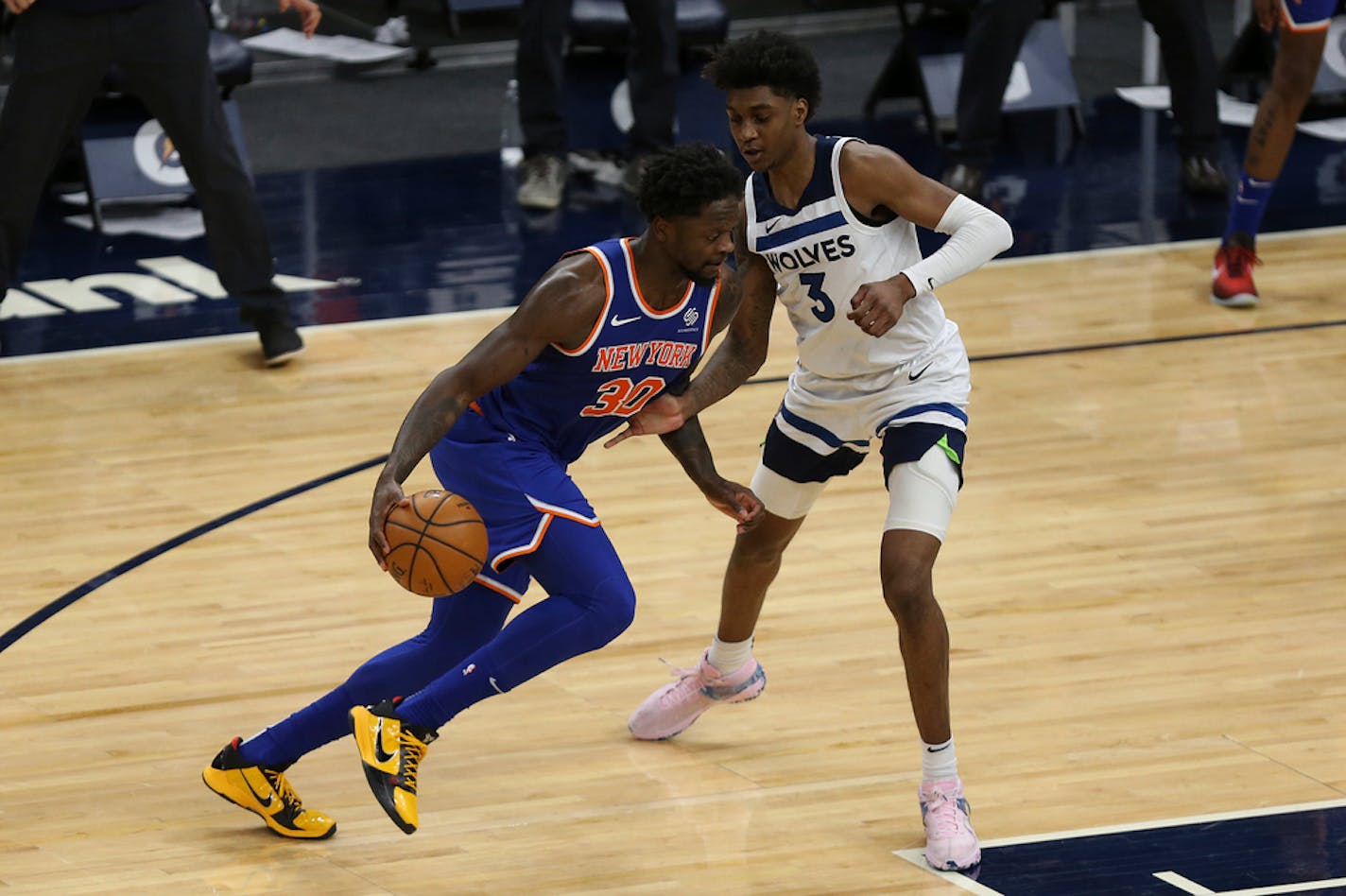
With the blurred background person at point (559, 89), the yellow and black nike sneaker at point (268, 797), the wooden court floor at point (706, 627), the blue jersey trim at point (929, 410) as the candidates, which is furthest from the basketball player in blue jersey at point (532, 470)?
the blurred background person at point (559, 89)

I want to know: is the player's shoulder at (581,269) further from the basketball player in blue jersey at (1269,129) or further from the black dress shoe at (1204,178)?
the black dress shoe at (1204,178)

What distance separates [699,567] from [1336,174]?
515cm

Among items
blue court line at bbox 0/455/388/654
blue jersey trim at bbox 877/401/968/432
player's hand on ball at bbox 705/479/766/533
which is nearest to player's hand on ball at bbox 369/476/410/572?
player's hand on ball at bbox 705/479/766/533

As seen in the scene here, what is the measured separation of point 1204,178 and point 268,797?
6.21 meters

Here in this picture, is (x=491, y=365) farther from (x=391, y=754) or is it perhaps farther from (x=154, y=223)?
(x=154, y=223)

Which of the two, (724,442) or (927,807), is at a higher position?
(927,807)

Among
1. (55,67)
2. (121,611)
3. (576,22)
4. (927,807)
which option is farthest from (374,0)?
(927,807)

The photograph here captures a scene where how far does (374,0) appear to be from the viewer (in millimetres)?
12117

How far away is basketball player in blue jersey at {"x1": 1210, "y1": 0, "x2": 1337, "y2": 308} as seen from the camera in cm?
720

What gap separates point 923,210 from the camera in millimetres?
4074

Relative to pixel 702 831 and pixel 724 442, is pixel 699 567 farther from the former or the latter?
pixel 702 831

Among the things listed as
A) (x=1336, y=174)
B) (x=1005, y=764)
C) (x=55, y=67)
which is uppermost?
(x=55, y=67)

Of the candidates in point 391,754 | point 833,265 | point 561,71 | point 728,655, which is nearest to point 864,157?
point 833,265

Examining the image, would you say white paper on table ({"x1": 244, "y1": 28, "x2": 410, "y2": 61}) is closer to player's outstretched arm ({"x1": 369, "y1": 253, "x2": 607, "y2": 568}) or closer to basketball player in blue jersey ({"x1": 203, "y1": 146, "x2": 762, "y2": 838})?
basketball player in blue jersey ({"x1": 203, "y1": 146, "x2": 762, "y2": 838})
